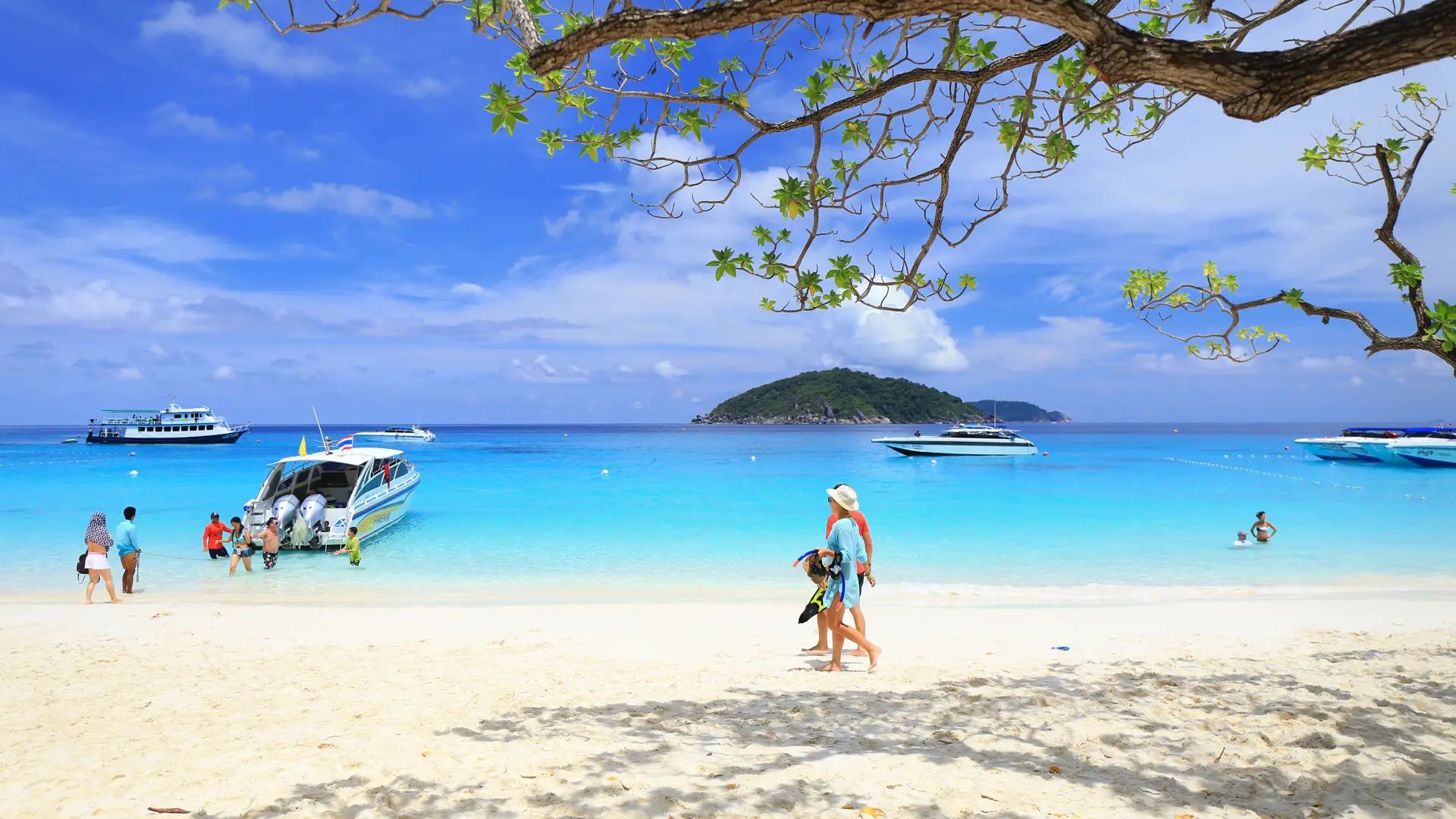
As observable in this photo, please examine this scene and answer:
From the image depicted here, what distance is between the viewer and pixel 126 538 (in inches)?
463

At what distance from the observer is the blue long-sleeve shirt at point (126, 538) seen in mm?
Answer: 11719

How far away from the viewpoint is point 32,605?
11.2m

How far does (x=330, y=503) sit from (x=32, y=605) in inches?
270

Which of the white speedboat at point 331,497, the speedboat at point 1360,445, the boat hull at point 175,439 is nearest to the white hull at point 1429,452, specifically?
the speedboat at point 1360,445

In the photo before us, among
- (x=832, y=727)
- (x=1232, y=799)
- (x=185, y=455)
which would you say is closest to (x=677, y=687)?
(x=832, y=727)

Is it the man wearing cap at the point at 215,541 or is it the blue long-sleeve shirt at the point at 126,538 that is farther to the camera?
the man wearing cap at the point at 215,541

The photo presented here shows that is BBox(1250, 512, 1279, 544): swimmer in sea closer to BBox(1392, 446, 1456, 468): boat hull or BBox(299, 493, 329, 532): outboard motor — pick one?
BBox(299, 493, 329, 532): outboard motor

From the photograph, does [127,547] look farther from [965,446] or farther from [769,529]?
[965,446]

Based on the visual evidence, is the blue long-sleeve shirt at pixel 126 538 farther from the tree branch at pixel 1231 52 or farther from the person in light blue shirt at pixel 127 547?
the tree branch at pixel 1231 52

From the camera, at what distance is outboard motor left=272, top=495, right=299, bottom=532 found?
16.0m

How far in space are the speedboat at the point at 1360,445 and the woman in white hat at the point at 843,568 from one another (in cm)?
5156

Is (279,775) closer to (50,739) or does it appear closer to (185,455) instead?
(50,739)

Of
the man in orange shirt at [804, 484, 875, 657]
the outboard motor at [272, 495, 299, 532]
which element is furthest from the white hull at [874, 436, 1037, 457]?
the man in orange shirt at [804, 484, 875, 657]

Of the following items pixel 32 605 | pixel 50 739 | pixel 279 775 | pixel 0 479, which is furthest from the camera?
pixel 0 479
